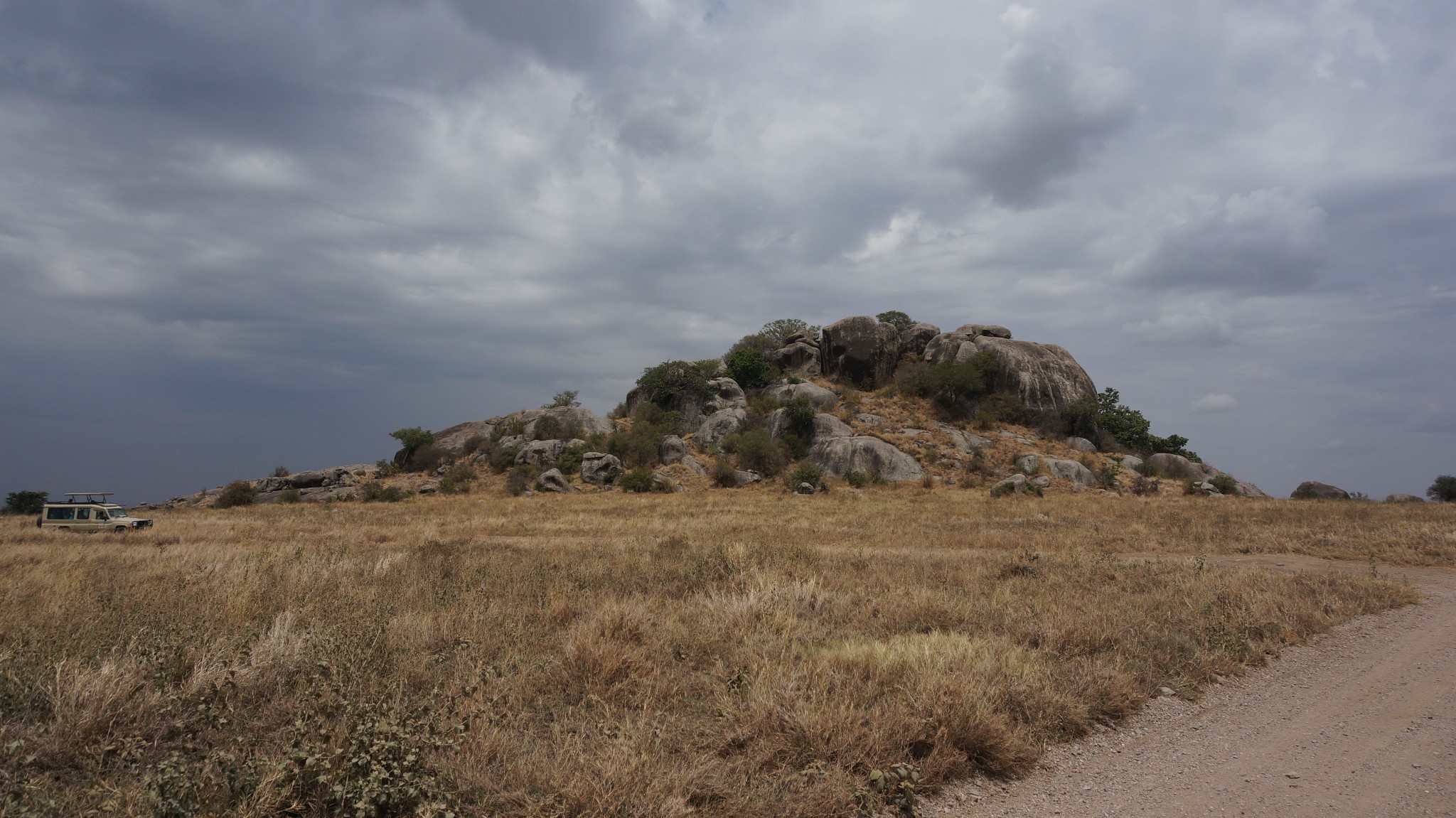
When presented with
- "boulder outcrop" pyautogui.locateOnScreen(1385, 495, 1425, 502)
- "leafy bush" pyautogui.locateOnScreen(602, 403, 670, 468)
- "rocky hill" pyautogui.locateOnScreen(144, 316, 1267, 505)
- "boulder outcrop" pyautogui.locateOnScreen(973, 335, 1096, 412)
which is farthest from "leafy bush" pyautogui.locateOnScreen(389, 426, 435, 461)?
"boulder outcrop" pyautogui.locateOnScreen(1385, 495, 1425, 502)

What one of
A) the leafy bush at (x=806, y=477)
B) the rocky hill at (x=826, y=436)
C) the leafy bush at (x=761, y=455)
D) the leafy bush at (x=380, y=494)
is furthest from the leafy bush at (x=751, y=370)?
the leafy bush at (x=380, y=494)

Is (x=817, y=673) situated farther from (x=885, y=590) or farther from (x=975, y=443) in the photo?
(x=975, y=443)

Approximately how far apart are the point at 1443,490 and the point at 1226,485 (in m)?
11.5

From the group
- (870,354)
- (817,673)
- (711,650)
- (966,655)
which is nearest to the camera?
(817,673)

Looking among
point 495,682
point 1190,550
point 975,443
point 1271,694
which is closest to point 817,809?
point 495,682

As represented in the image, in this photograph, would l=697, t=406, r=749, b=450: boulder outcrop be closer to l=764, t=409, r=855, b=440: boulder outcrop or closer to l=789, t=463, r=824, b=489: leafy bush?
l=764, t=409, r=855, b=440: boulder outcrop

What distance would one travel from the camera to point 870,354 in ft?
181

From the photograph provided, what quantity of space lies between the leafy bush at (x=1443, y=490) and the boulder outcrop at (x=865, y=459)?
29.4 m

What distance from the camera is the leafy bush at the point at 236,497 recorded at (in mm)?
38281

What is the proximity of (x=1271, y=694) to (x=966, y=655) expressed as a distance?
10.2ft

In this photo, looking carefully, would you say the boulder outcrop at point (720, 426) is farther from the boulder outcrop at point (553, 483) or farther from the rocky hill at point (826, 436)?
the boulder outcrop at point (553, 483)

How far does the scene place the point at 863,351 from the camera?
55.3 meters

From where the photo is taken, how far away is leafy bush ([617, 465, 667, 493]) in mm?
38312

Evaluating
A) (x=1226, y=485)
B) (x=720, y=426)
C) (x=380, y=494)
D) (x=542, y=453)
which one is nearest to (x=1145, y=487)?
(x=1226, y=485)
